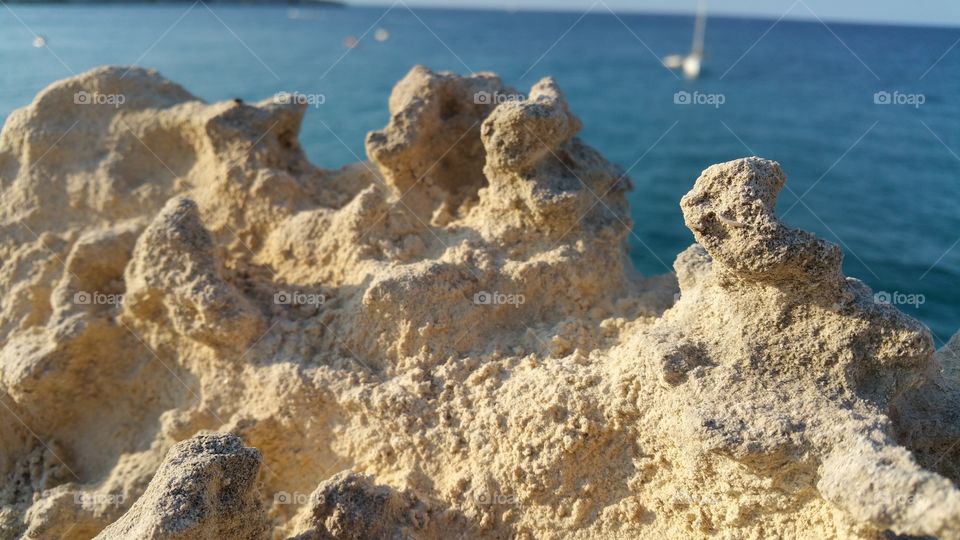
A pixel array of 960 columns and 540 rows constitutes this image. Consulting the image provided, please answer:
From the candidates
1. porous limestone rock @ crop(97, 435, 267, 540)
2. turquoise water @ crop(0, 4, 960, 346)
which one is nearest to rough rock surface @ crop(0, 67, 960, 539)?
porous limestone rock @ crop(97, 435, 267, 540)

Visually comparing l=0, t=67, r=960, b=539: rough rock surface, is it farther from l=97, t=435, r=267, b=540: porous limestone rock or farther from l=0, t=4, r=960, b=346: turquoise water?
l=0, t=4, r=960, b=346: turquoise water

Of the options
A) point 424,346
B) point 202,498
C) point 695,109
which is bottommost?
point 202,498

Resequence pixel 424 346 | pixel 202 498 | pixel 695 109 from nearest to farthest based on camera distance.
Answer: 1. pixel 202 498
2. pixel 424 346
3. pixel 695 109

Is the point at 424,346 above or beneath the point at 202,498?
above

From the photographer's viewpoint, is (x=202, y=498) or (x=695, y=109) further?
(x=695, y=109)

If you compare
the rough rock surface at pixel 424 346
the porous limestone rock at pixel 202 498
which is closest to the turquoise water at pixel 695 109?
the rough rock surface at pixel 424 346

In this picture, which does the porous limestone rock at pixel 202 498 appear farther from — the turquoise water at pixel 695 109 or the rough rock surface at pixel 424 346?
the turquoise water at pixel 695 109

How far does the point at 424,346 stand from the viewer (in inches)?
149

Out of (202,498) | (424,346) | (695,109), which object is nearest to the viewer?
(202,498)

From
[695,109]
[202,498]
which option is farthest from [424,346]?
[695,109]

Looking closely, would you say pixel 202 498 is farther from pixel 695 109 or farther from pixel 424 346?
pixel 695 109

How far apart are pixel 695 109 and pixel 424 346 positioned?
1095 inches

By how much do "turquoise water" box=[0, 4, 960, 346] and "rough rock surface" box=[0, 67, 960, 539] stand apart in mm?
4140

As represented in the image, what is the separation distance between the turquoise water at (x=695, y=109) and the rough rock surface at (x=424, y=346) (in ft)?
13.6
